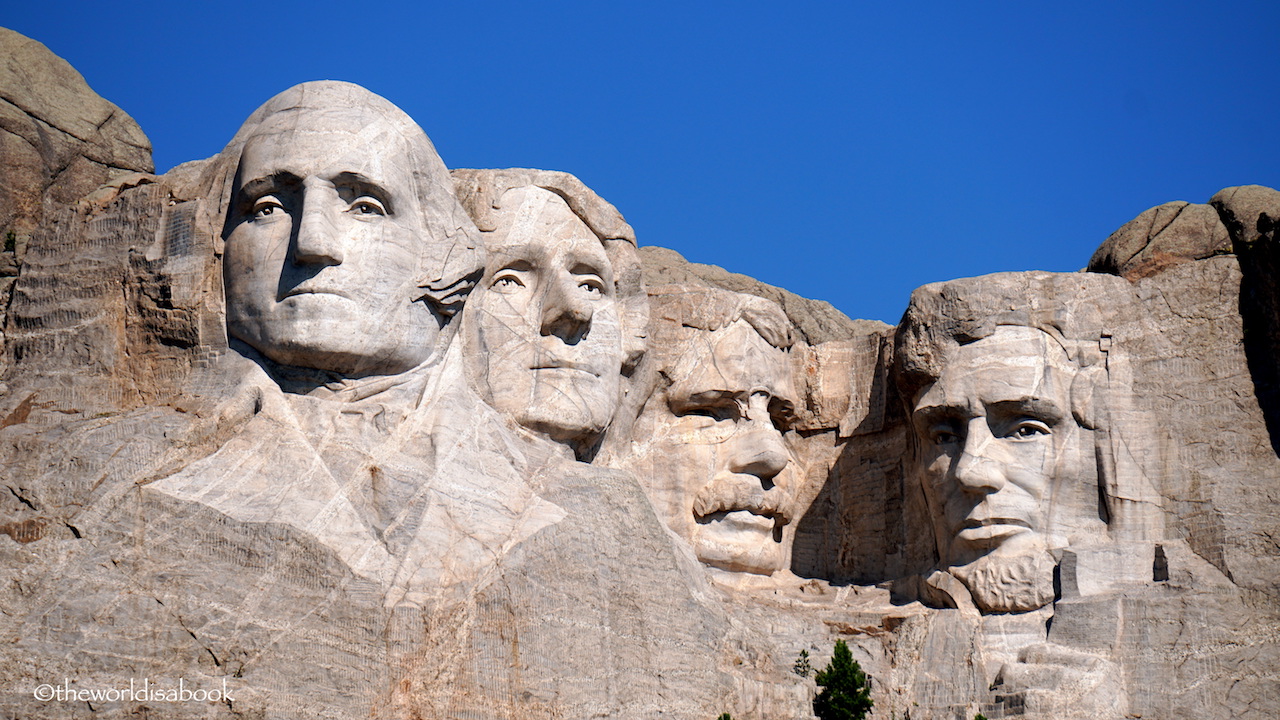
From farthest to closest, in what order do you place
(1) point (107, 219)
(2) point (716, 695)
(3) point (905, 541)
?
1. (3) point (905, 541)
2. (1) point (107, 219)
3. (2) point (716, 695)

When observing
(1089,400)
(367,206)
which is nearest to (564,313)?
(367,206)

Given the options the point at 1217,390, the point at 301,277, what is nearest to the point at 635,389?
the point at 301,277

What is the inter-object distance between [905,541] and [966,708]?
2.16 meters

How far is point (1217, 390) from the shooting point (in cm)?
1552

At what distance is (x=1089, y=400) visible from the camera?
15.6m

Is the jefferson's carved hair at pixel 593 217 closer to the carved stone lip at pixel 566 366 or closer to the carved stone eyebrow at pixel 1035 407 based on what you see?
the carved stone lip at pixel 566 366

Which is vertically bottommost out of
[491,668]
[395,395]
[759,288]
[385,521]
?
[491,668]

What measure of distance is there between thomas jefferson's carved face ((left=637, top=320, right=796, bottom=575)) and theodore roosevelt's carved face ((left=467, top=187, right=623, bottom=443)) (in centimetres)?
85

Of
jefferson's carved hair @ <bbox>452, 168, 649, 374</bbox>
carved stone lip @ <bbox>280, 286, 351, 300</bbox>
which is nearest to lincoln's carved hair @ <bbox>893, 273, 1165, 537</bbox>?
jefferson's carved hair @ <bbox>452, 168, 649, 374</bbox>

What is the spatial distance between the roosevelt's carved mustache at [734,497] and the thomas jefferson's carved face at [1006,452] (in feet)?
4.42

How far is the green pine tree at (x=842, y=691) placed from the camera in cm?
1413

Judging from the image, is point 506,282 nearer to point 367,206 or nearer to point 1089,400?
point 367,206

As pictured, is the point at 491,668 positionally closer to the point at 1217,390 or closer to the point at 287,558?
the point at 287,558

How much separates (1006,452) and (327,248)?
5375 millimetres
